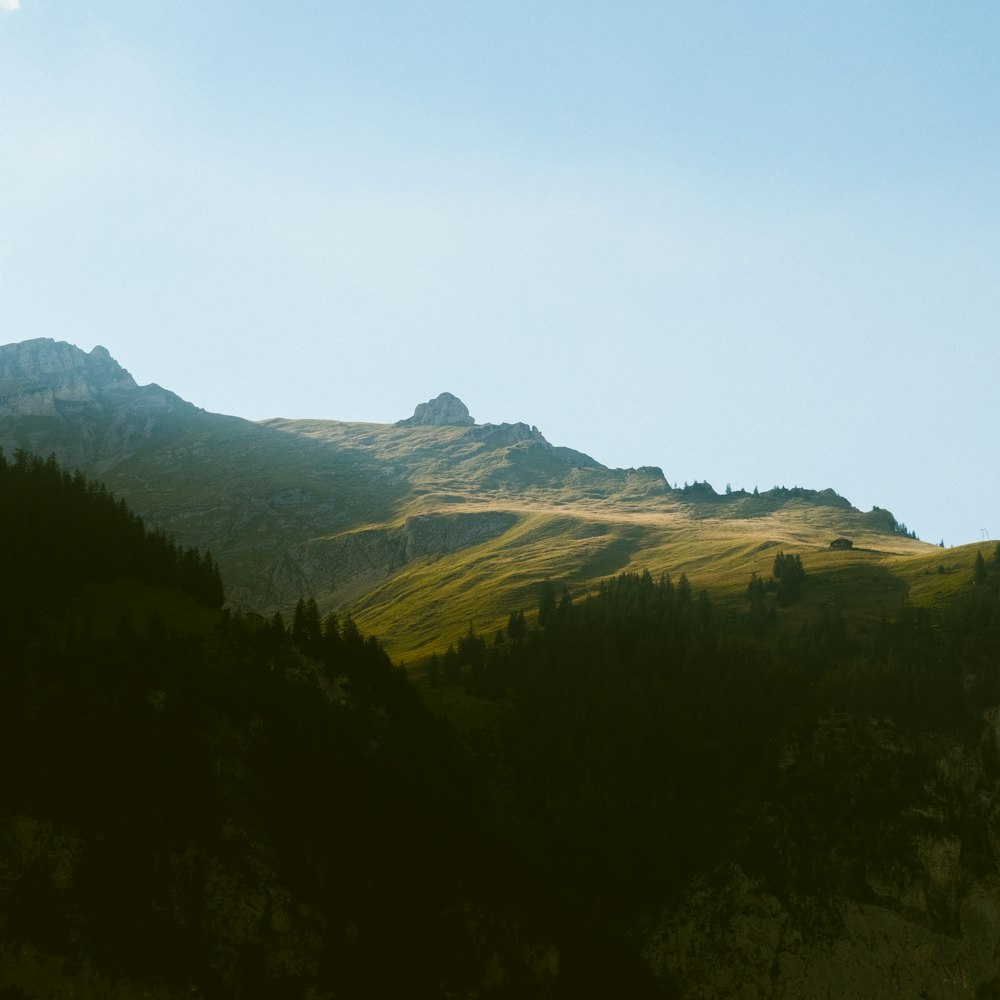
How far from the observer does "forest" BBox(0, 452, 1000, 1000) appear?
85812 mm

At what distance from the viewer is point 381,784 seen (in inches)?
4291

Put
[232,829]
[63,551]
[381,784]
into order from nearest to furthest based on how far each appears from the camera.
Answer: [232,829] < [381,784] < [63,551]

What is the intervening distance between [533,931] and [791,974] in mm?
29690

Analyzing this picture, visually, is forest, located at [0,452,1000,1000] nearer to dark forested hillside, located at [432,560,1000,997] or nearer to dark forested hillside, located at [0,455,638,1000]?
dark forested hillside, located at [0,455,638,1000]

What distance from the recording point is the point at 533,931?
108m

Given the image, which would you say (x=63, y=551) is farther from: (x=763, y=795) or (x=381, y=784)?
(x=763, y=795)

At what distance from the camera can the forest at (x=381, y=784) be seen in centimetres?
8581

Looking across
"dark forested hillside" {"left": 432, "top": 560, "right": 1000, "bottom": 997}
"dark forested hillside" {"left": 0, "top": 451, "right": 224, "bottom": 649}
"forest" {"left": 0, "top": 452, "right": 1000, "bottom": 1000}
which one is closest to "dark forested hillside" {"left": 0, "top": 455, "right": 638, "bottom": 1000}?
"forest" {"left": 0, "top": 452, "right": 1000, "bottom": 1000}

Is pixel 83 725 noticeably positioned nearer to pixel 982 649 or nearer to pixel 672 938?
pixel 672 938

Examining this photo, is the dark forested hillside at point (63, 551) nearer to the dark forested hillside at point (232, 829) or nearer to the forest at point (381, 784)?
the forest at point (381, 784)

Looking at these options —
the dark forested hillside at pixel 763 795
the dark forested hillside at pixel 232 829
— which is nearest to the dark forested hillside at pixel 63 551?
the dark forested hillside at pixel 232 829

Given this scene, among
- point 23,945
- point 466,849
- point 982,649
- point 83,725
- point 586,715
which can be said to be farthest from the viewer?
point 982,649

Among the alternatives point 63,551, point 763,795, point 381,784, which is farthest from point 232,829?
point 763,795

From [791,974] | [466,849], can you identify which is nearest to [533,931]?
[466,849]
